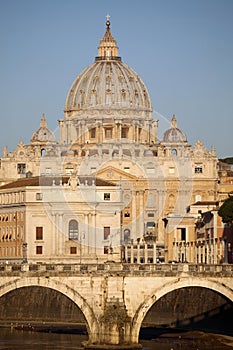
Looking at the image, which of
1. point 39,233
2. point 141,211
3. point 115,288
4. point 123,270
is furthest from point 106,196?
point 115,288

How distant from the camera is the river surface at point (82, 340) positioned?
3669 inches

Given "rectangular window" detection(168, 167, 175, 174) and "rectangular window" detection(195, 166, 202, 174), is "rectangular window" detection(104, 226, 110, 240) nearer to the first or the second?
"rectangular window" detection(168, 167, 175, 174)

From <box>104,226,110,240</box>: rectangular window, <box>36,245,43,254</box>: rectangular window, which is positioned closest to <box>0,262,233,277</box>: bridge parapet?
<box>36,245,43,254</box>: rectangular window

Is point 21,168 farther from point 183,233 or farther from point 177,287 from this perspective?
point 177,287

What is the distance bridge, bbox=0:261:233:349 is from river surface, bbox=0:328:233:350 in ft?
10.0

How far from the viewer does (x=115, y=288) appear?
89.1 m

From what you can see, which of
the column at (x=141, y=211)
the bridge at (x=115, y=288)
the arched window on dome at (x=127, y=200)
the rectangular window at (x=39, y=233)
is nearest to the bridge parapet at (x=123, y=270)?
the bridge at (x=115, y=288)

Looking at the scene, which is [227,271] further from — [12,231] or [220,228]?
[12,231]

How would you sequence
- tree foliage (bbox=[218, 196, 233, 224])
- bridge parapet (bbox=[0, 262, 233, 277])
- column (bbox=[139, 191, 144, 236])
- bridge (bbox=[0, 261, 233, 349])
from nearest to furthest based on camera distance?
bridge (bbox=[0, 261, 233, 349])
bridge parapet (bbox=[0, 262, 233, 277])
tree foliage (bbox=[218, 196, 233, 224])
column (bbox=[139, 191, 144, 236])

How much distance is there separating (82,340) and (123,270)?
8010 mm

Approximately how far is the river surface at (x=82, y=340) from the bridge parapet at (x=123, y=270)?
3.91 m

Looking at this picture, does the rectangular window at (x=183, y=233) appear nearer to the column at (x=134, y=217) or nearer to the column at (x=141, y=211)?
the column at (x=134, y=217)

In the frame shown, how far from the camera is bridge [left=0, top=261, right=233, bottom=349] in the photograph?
291ft

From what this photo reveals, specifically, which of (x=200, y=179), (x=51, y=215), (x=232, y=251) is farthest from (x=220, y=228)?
(x=200, y=179)
